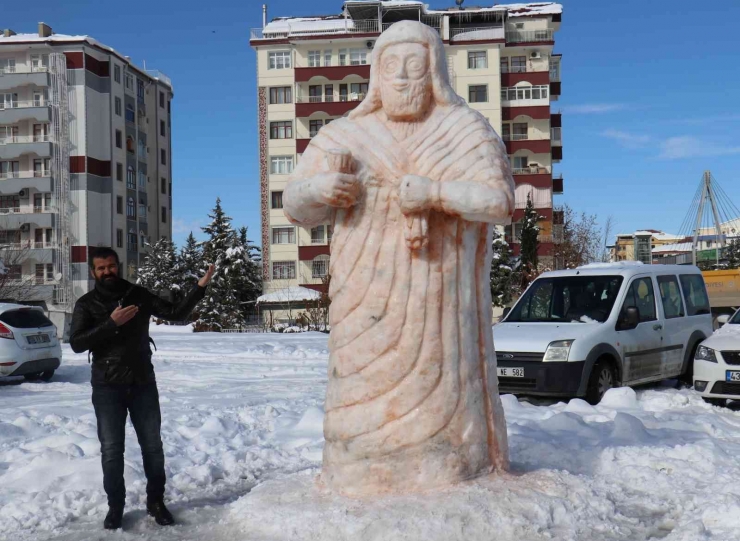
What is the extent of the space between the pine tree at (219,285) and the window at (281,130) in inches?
211

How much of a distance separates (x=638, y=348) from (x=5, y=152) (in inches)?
1899

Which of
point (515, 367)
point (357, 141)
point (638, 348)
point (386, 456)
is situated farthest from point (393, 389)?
point (638, 348)

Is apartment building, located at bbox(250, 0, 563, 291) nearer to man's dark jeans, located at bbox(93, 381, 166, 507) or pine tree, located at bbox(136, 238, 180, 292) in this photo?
pine tree, located at bbox(136, 238, 180, 292)

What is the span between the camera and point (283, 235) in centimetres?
4903

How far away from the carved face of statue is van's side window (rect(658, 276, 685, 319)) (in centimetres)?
900

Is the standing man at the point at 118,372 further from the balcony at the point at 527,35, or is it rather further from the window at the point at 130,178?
the window at the point at 130,178

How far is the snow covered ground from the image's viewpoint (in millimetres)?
4590

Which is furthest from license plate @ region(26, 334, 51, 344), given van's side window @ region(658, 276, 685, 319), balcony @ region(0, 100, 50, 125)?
balcony @ region(0, 100, 50, 125)

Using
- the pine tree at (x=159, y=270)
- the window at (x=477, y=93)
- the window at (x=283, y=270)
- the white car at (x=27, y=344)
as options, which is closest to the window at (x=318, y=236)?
the window at (x=283, y=270)

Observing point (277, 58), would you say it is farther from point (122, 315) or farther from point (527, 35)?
point (122, 315)

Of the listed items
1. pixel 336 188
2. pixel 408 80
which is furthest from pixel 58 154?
pixel 336 188

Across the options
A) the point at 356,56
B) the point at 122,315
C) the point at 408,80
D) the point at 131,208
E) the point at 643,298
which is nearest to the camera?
the point at 408,80

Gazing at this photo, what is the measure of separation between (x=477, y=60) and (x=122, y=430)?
46.5 metres

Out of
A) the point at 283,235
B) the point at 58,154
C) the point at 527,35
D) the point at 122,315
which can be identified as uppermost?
the point at 527,35
